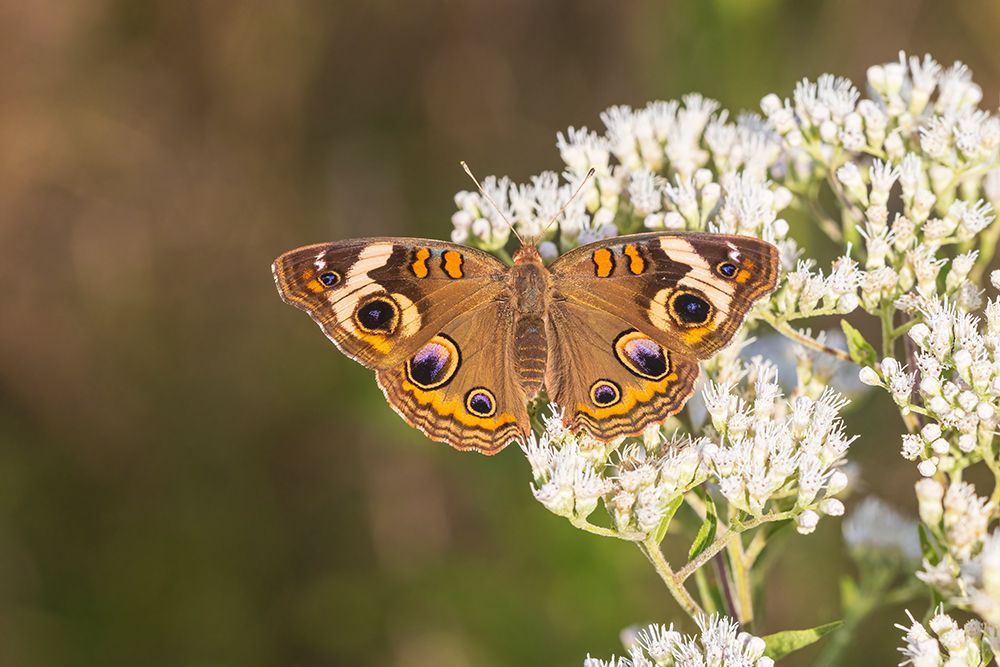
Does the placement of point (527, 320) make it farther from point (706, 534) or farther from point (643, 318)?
point (706, 534)

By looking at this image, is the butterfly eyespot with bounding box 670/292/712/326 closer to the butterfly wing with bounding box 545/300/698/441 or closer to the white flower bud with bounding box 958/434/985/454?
the butterfly wing with bounding box 545/300/698/441

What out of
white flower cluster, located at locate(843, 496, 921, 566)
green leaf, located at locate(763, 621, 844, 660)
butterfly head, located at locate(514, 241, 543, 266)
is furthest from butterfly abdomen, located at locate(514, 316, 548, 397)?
white flower cluster, located at locate(843, 496, 921, 566)

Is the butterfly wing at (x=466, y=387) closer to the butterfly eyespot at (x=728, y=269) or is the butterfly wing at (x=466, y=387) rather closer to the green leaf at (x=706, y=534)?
the green leaf at (x=706, y=534)

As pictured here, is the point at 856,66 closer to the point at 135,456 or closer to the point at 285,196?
the point at 285,196

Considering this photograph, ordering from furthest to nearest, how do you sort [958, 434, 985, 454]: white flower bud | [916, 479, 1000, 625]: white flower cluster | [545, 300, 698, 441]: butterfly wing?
[545, 300, 698, 441]: butterfly wing
[958, 434, 985, 454]: white flower bud
[916, 479, 1000, 625]: white flower cluster

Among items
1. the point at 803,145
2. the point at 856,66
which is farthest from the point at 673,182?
the point at 856,66

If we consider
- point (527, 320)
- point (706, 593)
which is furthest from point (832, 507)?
point (527, 320)
